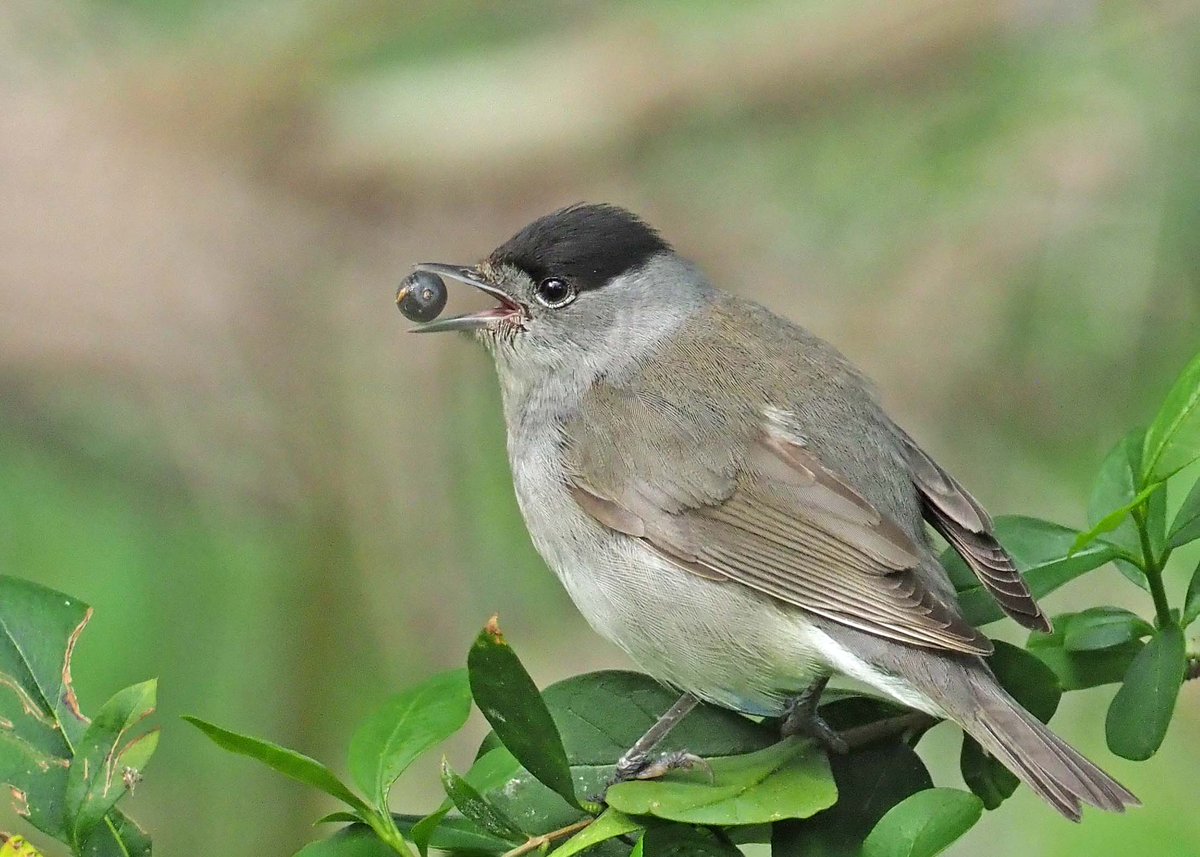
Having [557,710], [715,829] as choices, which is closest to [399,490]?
[557,710]

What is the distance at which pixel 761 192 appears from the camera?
10.7 feet

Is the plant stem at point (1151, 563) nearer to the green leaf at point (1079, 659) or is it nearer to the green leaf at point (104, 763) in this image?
the green leaf at point (1079, 659)

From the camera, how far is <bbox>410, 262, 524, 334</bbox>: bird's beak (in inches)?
81.9

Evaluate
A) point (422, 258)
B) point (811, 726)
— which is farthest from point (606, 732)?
point (422, 258)

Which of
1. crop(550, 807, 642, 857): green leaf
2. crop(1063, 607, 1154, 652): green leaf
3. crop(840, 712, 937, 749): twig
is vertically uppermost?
crop(1063, 607, 1154, 652): green leaf

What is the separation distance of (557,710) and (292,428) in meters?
2.08

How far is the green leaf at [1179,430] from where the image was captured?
1.21 metres

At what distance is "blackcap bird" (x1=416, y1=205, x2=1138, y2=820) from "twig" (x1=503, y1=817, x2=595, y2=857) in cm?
13

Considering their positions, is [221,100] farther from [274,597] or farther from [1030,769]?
[1030,769]

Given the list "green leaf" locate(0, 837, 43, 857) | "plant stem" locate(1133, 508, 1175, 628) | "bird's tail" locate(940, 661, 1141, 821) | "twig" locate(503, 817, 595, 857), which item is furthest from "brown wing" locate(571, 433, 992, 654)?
"green leaf" locate(0, 837, 43, 857)

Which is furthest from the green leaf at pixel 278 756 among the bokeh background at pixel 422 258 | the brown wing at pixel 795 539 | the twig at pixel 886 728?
the bokeh background at pixel 422 258

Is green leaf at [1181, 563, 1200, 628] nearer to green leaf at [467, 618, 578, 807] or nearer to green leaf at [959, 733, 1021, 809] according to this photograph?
green leaf at [959, 733, 1021, 809]

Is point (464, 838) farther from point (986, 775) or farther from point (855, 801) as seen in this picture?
point (986, 775)

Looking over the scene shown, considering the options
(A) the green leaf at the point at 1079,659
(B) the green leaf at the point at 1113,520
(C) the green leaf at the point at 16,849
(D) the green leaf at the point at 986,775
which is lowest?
(D) the green leaf at the point at 986,775
